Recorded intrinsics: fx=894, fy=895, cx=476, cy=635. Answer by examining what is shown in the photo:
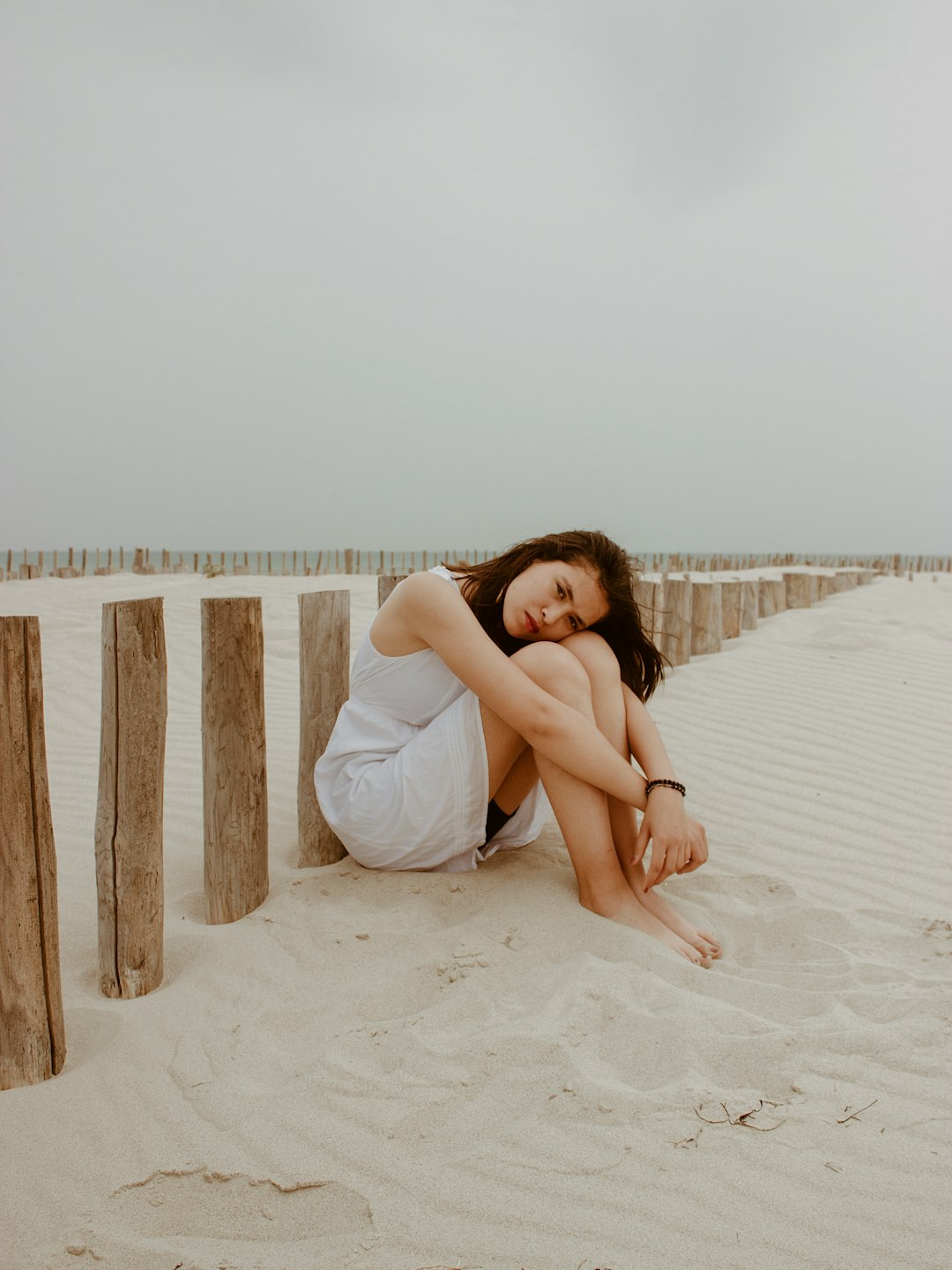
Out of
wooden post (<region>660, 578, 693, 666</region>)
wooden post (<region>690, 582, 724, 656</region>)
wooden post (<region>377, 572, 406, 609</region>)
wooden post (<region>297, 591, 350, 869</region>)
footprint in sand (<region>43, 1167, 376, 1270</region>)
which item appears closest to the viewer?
footprint in sand (<region>43, 1167, 376, 1270</region>)

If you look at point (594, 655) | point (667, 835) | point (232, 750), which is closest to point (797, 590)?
point (594, 655)

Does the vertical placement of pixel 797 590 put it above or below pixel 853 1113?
above

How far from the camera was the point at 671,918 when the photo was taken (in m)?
2.57

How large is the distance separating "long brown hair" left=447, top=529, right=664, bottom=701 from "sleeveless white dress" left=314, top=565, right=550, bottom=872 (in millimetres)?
136

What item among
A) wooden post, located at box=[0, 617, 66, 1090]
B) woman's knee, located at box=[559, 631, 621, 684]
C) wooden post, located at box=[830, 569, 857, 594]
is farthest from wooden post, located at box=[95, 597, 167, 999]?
wooden post, located at box=[830, 569, 857, 594]

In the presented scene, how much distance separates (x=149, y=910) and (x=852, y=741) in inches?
141

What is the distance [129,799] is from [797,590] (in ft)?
28.0

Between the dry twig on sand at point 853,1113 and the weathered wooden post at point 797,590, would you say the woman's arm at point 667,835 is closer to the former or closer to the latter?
the dry twig on sand at point 853,1113

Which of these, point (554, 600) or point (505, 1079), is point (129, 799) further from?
A: point (554, 600)

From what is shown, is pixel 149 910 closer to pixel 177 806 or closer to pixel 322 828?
pixel 322 828

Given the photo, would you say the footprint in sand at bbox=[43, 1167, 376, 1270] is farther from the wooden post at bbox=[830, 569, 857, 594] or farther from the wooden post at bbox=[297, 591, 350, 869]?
the wooden post at bbox=[830, 569, 857, 594]

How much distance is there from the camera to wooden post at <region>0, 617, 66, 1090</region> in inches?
73.0

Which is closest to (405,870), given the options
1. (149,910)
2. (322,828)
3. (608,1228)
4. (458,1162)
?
(322,828)

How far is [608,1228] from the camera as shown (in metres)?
1.45
